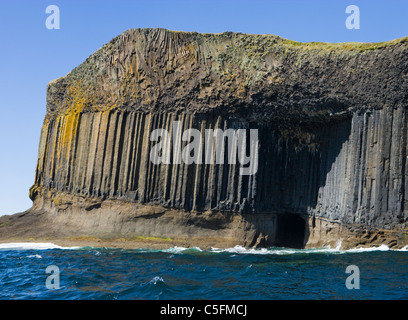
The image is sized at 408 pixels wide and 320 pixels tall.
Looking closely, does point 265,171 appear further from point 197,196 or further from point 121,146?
point 121,146

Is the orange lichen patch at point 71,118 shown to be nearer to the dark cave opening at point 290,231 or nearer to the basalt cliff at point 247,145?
the basalt cliff at point 247,145

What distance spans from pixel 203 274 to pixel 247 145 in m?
11.0

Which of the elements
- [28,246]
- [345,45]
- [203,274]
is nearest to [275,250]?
[203,274]

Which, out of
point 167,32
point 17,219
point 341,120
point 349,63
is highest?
point 167,32

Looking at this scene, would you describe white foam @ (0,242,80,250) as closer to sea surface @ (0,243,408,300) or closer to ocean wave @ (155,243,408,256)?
sea surface @ (0,243,408,300)

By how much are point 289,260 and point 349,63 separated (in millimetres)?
10704

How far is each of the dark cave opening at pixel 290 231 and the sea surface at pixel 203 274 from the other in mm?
3046

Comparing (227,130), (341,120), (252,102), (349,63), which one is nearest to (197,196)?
(227,130)

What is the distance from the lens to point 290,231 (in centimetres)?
2942

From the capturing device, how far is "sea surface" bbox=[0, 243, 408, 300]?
49.5ft

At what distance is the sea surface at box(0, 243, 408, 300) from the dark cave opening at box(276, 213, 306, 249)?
3046 millimetres

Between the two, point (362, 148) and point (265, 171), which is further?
point (265, 171)

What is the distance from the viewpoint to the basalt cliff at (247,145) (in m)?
24.3

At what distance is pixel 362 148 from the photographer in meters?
24.8
